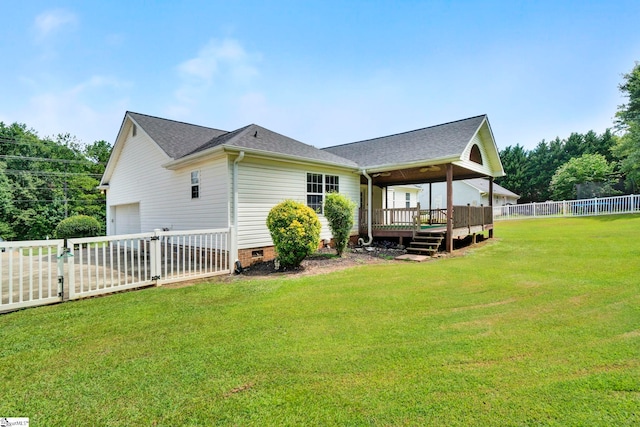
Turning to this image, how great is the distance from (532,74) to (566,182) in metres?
26.6

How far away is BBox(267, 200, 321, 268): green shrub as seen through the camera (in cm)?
764

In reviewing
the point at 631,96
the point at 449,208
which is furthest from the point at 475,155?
the point at 631,96

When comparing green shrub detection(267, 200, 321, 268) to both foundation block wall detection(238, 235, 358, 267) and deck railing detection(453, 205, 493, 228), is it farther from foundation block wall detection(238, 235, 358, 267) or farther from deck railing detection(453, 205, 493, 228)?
deck railing detection(453, 205, 493, 228)

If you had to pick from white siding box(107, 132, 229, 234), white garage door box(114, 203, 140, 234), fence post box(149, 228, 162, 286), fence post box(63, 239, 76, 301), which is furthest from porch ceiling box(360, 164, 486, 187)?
white garage door box(114, 203, 140, 234)

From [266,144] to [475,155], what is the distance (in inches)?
360

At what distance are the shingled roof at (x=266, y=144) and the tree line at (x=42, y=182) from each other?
28822 millimetres

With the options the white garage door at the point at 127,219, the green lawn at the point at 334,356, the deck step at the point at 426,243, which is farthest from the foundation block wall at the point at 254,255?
the white garage door at the point at 127,219

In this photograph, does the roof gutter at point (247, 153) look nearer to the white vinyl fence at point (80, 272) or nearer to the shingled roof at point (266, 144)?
the shingled roof at point (266, 144)

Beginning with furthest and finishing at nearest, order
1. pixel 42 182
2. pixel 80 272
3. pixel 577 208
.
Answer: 1. pixel 42 182
2. pixel 577 208
3. pixel 80 272

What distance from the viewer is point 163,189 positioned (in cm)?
1180

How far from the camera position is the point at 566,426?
6.89 ft

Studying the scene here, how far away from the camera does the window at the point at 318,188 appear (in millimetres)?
10734

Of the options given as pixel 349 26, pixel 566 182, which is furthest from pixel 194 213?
pixel 566 182

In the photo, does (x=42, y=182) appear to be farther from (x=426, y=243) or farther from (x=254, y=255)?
(x=426, y=243)
